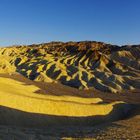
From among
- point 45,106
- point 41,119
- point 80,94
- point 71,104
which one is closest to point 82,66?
point 80,94

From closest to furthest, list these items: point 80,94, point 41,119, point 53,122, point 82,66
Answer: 1. point 41,119
2. point 53,122
3. point 80,94
4. point 82,66

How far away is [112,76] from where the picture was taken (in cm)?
10894

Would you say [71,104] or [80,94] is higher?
[80,94]

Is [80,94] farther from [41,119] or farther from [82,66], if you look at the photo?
[82,66]

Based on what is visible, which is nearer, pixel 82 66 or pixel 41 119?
pixel 41 119

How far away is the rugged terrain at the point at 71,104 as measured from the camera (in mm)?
28281

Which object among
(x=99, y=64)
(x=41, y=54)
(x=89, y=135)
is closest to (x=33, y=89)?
(x=89, y=135)

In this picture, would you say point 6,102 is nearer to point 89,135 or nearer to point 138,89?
point 89,135

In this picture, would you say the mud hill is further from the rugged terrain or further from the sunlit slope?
the sunlit slope

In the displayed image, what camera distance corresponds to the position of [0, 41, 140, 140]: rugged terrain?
2828 cm

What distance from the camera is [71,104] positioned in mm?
43594

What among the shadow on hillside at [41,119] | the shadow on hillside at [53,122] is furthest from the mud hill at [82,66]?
the shadow on hillside at [53,122]

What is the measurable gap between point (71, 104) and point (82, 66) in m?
95.7

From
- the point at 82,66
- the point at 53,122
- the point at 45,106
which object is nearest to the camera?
the point at 53,122
